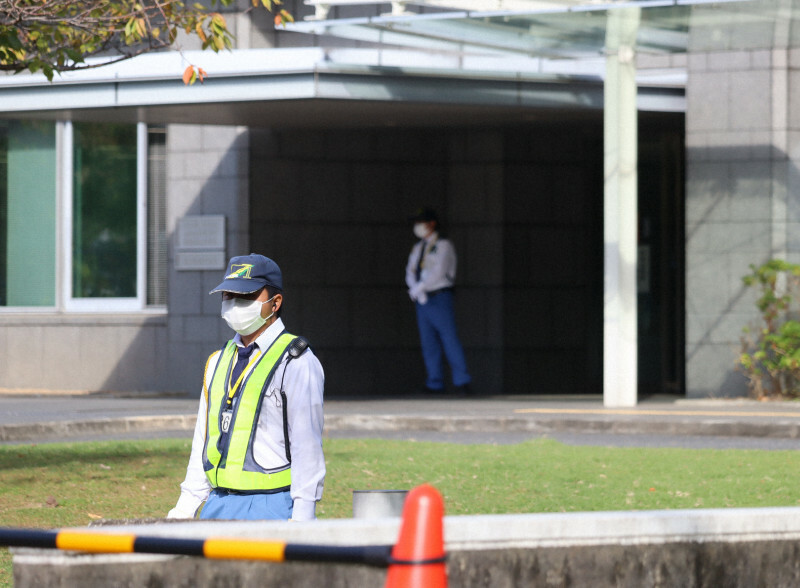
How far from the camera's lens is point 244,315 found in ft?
17.2

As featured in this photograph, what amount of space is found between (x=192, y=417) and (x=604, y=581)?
9.87 metres

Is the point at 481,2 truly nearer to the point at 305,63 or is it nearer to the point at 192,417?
the point at 305,63

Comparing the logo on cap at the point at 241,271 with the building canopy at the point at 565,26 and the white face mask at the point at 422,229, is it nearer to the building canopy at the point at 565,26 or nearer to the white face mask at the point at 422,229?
the building canopy at the point at 565,26

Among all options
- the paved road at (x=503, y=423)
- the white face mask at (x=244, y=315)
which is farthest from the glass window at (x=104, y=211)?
the white face mask at (x=244, y=315)

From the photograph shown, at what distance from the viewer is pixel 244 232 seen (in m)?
18.4

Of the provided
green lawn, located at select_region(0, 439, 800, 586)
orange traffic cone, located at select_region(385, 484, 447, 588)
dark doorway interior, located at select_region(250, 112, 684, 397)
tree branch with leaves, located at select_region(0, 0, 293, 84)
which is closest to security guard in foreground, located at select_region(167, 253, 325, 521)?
orange traffic cone, located at select_region(385, 484, 447, 588)

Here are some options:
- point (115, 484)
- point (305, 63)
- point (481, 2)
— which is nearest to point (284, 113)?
point (305, 63)

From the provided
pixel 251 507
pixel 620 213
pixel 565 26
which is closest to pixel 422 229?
pixel 620 213

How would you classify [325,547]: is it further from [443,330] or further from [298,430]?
[443,330]

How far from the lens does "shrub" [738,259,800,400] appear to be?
15203 mm

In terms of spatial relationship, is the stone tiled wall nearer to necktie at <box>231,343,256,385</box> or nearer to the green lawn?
the green lawn

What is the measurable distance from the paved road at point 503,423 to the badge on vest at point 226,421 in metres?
7.57

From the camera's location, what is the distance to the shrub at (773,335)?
49.9 ft

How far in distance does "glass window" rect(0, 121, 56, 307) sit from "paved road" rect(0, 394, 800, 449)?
5.21 meters
